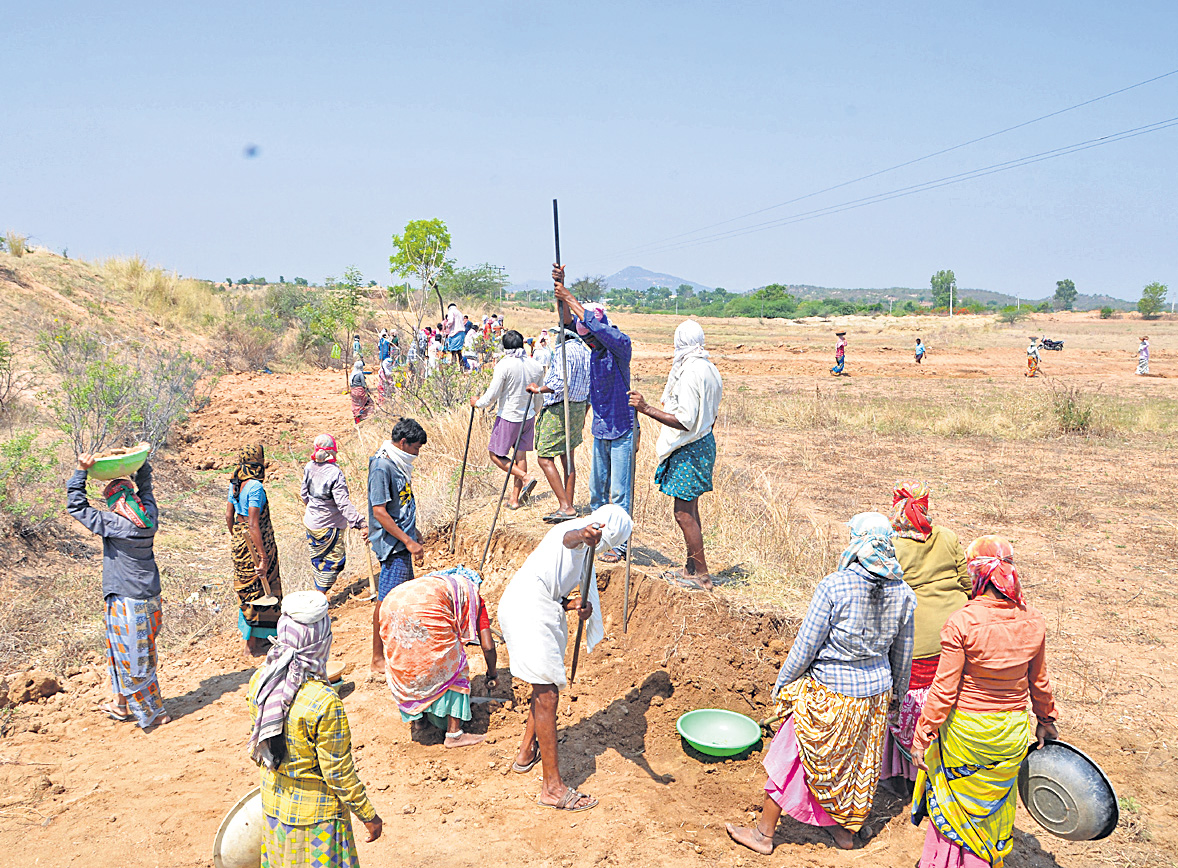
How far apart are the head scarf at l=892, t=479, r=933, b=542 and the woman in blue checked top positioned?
39cm

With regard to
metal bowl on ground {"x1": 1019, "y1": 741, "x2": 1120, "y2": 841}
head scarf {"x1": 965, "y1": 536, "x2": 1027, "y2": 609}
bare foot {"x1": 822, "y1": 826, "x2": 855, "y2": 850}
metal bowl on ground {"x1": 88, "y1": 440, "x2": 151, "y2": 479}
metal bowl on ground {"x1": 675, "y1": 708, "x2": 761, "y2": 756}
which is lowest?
bare foot {"x1": 822, "y1": 826, "x2": 855, "y2": 850}

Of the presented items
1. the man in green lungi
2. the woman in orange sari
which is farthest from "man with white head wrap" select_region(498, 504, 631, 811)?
the man in green lungi

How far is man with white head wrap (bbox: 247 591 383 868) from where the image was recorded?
8.64 feet

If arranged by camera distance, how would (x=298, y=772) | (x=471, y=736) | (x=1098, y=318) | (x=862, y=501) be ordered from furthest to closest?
(x=1098, y=318)
(x=862, y=501)
(x=471, y=736)
(x=298, y=772)

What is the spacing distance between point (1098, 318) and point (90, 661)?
71241 millimetres

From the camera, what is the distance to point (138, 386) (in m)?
11.3

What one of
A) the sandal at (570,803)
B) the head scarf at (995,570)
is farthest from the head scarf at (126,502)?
the head scarf at (995,570)

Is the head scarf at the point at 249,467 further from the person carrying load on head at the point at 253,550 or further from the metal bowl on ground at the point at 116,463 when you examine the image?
the metal bowl on ground at the point at 116,463

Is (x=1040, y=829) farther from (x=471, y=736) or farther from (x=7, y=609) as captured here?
(x=7, y=609)

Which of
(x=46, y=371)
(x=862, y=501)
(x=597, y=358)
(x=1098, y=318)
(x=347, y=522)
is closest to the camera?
(x=597, y=358)

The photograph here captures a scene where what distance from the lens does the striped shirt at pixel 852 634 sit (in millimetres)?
3277

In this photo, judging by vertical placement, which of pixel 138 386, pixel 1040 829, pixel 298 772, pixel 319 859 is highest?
pixel 138 386

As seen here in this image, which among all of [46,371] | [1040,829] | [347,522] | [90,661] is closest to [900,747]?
[1040,829]

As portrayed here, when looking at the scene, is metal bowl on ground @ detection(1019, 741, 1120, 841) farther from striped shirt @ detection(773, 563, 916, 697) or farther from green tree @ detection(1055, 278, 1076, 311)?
green tree @ detection(1055, 278, 1076, 311)
